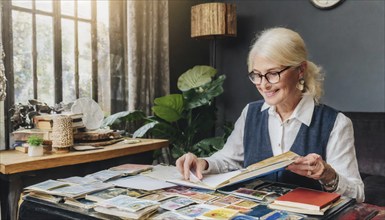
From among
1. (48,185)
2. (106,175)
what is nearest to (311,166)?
(106,175)

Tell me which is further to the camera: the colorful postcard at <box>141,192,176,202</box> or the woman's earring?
the woman's earring

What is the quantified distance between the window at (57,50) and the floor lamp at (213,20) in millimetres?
773

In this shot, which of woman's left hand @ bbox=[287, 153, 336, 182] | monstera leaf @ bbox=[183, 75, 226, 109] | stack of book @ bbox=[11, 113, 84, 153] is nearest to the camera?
woman's left hand @ bbox=[287, 153, 336, 182]

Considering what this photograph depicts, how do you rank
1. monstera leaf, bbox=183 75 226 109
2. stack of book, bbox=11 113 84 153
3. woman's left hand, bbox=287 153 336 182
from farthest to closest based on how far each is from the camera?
1. monstera leaf, bbox=183 75 226 109
2. stack of book, bbox=11 113 84 153
3. woman's left hand, bbox=287 153 336 182

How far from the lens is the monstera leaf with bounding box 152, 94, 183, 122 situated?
Answer: 8.98 ft

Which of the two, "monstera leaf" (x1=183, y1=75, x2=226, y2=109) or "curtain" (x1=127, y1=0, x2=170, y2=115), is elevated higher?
"curtain" (x1=127, y1=0, x2=170, y2=115)

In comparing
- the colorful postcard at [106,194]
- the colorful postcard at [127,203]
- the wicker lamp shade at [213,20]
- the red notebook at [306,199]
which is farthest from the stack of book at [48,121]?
the wicker lamp shade at [213,20]

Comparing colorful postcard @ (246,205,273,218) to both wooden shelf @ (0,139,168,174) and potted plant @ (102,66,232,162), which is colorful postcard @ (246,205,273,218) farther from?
potted plant @ (102,66,232,162)

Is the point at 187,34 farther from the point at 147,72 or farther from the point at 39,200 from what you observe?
the point at 39,200

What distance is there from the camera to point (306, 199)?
93 cm

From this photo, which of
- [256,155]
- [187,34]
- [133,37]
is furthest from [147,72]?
[256,155]

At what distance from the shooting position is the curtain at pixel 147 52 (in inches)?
116

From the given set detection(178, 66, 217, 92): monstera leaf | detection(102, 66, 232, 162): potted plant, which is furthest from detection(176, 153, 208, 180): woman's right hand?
detection(178, 66, 217, 92): monstera leaf

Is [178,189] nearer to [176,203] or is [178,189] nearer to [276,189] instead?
[176,203]
